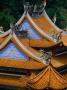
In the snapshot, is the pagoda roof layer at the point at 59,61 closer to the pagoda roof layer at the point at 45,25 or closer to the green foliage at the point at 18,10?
the pagoda roof layer at the point at 45,25

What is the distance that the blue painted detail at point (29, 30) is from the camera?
68.8ft

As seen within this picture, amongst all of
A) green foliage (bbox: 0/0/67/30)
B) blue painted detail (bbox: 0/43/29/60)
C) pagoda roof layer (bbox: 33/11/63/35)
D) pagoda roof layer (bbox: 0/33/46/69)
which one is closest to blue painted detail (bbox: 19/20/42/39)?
pagoda roof layer (bbox: 33/11/63/35)

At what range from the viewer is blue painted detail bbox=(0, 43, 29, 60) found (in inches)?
750

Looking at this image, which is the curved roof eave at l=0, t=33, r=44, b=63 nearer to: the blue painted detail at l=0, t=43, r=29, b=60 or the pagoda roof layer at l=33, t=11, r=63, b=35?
the blue painted detail at l=0, t=43, r=29, b=60

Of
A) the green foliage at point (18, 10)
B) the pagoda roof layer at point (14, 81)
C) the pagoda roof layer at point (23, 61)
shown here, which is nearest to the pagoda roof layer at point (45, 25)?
the pagoda roof layer at point (23, 61)

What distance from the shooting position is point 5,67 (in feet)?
62.2

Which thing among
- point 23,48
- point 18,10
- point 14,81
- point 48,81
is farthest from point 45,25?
point 18,10

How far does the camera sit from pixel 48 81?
16844mm

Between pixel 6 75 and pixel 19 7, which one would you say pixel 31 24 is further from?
pixel 19 7

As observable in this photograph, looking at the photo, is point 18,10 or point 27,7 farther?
point 18,10

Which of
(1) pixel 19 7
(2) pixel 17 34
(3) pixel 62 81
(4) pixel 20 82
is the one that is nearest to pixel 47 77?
(3) pixel 62 81

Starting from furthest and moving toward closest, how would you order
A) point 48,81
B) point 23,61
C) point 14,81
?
point 23,61 → point 14,81 → point 48,81

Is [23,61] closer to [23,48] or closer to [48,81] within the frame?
[23,48]

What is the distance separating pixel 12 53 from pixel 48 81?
3.14 m
